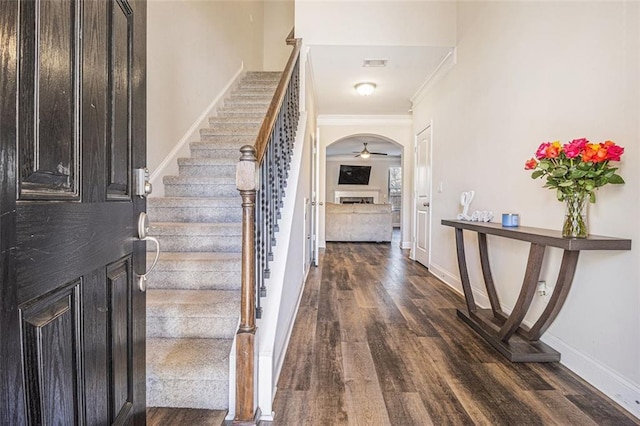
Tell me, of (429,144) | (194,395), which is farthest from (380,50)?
(194,395)

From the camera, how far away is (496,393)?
174 cm

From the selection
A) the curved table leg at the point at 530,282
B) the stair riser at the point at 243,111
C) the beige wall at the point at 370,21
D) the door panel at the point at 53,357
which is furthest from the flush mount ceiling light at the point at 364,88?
the door panel at the point at 53,357

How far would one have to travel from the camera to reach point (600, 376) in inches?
69.8

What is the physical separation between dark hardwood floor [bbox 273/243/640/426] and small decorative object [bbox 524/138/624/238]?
83cm

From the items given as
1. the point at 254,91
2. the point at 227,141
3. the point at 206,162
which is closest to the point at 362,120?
the point at 254,91

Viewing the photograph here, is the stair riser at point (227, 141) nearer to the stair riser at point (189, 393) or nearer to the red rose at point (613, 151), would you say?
the stair riser at point (189, 393)

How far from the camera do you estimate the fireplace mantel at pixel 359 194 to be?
1292cm

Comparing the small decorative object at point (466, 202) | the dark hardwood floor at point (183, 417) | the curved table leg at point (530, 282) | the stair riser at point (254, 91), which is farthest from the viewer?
the stair riser at point (254, 91)

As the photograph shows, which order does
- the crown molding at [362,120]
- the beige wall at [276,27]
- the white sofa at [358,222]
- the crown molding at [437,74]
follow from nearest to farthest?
the crown molding at [437,74]
the crown molding at [362,120]
the beige wall at [276,27]
the white sofa at [358,222]

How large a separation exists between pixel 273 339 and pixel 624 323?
170 cm

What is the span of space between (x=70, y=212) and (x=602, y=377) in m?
2.38

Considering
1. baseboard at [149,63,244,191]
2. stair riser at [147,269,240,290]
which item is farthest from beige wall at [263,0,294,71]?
stair riser at [147,269,240,290]

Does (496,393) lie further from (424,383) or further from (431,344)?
(431,344)

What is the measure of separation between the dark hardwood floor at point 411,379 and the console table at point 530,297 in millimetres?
84
